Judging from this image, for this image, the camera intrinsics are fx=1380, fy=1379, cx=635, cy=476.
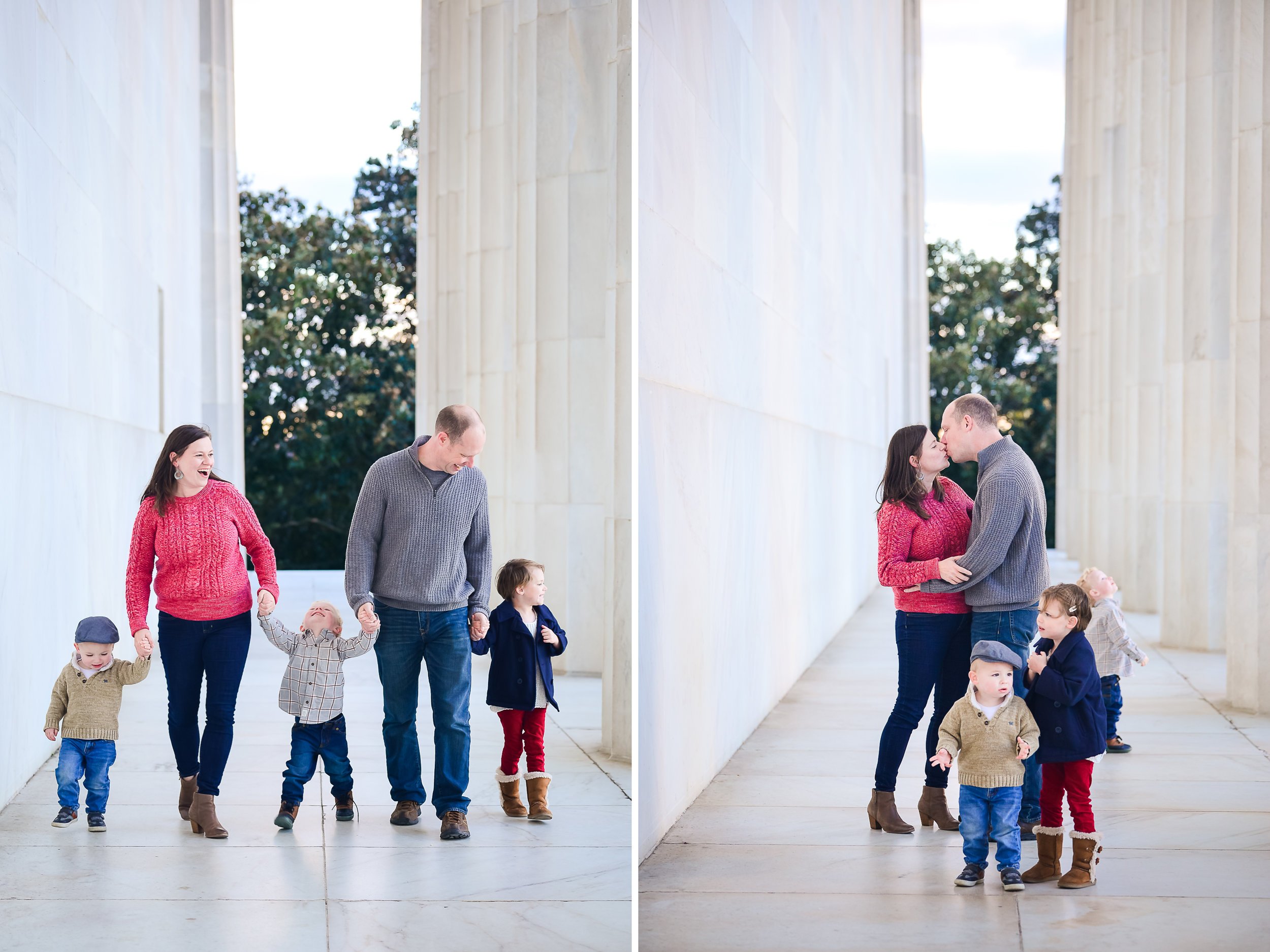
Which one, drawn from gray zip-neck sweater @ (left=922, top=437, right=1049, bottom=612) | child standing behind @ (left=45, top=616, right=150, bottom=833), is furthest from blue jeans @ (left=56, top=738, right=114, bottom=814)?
gray zip-neck sweater @ (left=922, top=437, right=1049, bottom=612)

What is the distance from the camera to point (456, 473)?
729 centimetres

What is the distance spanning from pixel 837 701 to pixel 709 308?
4.55 m

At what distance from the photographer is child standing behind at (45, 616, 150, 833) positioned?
7.07 m

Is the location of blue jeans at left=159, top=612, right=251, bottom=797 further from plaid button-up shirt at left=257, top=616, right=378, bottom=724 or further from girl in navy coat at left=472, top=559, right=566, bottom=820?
girl in navy coat at left=472, top=559, right=566, bottom=820

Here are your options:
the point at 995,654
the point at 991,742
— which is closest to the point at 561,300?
the point at 995,654

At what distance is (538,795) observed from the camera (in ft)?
25.0

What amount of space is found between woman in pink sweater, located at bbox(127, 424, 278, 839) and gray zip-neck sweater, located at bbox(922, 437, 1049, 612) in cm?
355

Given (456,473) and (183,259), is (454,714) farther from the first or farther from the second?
(183,259)

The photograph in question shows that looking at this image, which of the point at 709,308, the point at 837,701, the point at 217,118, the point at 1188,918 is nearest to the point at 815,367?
the point at 837,701

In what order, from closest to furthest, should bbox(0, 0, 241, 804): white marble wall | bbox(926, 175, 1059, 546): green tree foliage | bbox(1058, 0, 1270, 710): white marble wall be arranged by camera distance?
bbox(0, 0, 241, 804): white marble wall
bbox(1058, 0, 1270, 710): white marble wall
bbox(926, 175, 1059, 546): green tree foliage

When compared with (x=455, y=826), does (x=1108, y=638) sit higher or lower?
higher

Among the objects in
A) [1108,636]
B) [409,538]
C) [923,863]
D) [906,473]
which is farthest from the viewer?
[1108,636]

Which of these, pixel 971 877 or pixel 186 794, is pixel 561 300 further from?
pixel 971 877

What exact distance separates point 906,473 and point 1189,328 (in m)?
8.96
